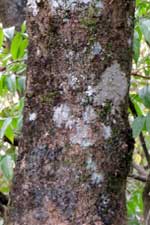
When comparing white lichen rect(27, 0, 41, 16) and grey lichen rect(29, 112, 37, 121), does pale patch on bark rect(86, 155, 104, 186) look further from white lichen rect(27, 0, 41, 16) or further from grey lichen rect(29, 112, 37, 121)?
white lichen rect(27, 0, 41, 16)

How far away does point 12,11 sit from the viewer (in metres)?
1.70

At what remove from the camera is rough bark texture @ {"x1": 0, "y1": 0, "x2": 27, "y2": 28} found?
1.69 metres

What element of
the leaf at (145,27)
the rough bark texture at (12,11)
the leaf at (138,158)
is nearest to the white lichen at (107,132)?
the leaf at (145,27)

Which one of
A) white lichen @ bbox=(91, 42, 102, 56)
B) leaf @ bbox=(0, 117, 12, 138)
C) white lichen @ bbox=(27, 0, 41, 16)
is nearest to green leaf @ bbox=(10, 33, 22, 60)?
leaf @ bbox=(0, 117, 12, 138)

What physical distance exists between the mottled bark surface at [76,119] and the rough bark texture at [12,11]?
0.83m

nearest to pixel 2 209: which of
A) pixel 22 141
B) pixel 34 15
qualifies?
pixel 22 141

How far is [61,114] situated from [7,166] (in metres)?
0.45

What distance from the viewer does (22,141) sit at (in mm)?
867

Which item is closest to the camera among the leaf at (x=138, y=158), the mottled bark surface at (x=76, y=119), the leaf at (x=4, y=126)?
the mottled bark surface at (x=76, y=119)

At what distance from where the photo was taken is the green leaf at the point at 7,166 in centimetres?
121


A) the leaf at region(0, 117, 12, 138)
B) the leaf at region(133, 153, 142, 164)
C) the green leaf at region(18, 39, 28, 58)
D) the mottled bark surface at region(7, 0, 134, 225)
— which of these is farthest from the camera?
the leaf at region(133, 153, 142, 164)

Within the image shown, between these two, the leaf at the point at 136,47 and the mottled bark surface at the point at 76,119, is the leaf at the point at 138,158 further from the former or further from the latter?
the mottled bark surface at the point at 76,119

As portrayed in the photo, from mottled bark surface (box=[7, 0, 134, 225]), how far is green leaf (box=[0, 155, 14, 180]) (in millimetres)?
359

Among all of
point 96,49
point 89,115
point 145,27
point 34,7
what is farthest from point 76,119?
point 145,27
